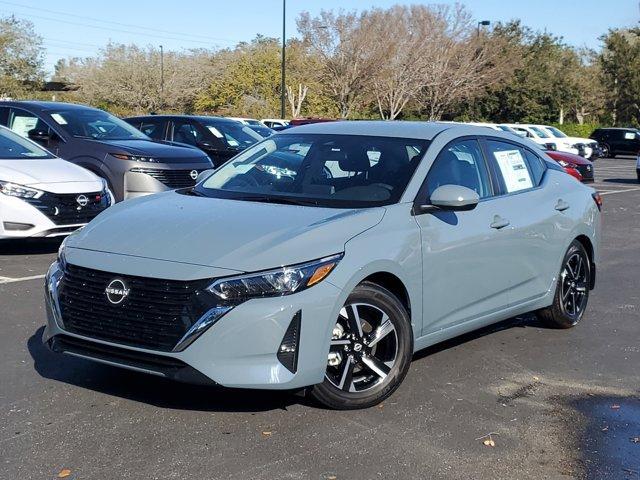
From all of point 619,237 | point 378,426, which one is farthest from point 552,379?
point 619,237

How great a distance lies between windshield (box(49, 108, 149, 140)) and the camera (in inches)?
493

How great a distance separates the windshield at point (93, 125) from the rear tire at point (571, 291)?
759cm

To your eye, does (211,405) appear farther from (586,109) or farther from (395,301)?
(586,109)

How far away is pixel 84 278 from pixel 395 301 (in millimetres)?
1695

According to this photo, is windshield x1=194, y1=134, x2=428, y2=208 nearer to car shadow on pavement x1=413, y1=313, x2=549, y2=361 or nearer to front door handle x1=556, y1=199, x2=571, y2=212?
car shadow on pavement x1=413, y1=313, x2=549, y2=361

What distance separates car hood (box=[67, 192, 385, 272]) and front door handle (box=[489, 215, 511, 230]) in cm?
113

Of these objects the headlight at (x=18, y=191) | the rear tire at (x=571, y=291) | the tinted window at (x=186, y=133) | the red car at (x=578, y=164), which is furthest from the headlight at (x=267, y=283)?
the red car at (x=578, y=164)

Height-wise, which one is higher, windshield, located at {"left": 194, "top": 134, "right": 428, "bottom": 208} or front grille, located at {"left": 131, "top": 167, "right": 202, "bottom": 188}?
windshield, located at {"left": 194, "top": 134, "right": 428, "bottom": 208}

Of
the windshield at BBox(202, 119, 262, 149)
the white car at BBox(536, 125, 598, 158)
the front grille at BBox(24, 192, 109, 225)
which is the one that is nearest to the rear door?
the front grille at BBox(24, 192, 109, 225)

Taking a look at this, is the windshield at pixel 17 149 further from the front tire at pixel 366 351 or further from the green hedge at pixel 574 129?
the green hedge at pixel 574 129

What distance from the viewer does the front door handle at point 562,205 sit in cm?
679

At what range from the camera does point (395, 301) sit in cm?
500

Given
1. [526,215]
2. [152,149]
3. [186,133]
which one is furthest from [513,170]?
[186,133]

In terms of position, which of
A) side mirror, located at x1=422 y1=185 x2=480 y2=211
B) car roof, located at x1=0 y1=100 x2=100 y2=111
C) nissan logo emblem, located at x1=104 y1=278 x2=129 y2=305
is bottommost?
nissan logo emblem, located at x1=104 y1=278 x2=129 y2=305
